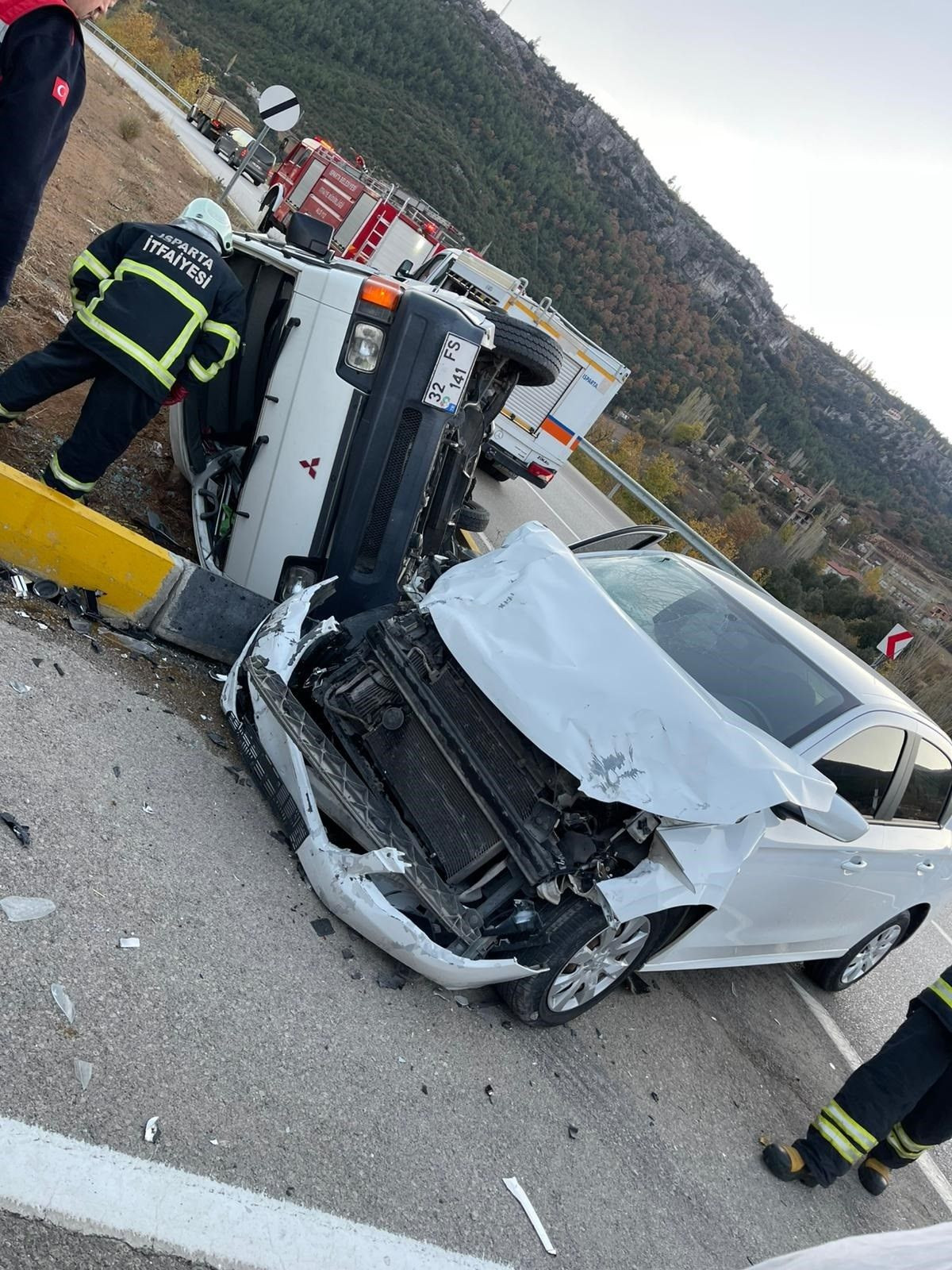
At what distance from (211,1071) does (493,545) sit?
7.39 meters

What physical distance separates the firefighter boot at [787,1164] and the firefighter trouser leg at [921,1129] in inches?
16.8

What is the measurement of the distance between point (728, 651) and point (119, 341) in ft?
9.79

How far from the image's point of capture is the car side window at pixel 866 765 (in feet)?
13.2

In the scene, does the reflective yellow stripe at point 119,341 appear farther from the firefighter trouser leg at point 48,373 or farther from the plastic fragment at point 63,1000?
the plastic fragment at point 63,1000

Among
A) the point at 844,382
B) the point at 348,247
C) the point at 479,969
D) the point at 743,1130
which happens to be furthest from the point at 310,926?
the point at 844,382

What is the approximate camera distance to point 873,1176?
416cm

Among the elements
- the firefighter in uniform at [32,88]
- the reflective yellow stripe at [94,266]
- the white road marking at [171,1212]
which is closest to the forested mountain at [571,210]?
the reflective yellow stripe at [94,266]

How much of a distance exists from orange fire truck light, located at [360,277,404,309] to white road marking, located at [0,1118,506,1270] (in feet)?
12.4

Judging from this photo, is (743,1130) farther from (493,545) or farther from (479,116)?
(479,116)

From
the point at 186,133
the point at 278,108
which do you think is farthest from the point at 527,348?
the point at 186,133

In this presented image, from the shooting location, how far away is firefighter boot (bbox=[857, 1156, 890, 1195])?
4.14 meters

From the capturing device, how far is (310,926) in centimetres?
344

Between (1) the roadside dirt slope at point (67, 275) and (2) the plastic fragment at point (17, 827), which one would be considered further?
(1) the roadside dirt slope at point (67, 275)

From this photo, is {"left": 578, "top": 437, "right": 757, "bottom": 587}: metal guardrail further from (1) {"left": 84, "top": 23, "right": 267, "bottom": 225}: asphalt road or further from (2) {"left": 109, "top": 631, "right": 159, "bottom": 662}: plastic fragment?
(2) {"left": 109, "top": 631, "right": 159, "bottom": 662}: plastic fragment
